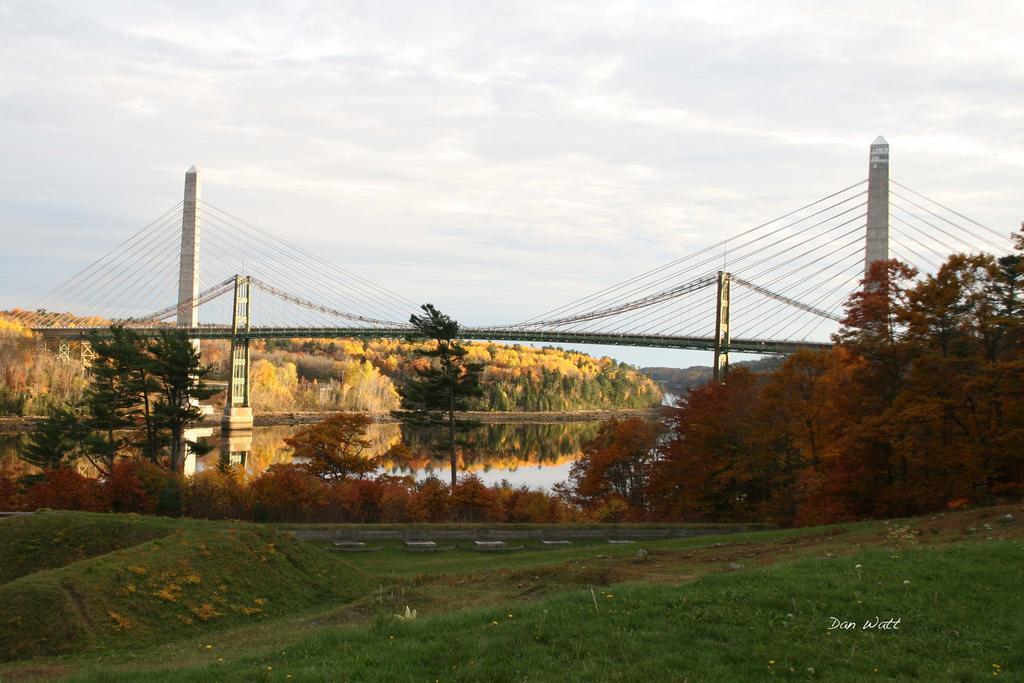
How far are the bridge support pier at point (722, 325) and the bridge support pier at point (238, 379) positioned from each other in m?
48.0

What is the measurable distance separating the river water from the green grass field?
3377 centimetres

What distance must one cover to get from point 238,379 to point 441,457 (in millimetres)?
45516

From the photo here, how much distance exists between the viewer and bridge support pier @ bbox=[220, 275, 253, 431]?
269ft

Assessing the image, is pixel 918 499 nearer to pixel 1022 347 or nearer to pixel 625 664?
pixel 1022 347

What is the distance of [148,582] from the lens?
14.4 m

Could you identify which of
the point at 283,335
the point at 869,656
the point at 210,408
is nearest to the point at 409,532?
the point at 869,656

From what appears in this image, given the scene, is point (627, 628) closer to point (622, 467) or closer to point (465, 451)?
point (622, 467)

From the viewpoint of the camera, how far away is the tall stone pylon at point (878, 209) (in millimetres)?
49906

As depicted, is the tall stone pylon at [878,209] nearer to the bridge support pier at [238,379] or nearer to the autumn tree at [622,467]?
the autumn tree at [622,467]

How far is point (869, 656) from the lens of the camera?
7715mm

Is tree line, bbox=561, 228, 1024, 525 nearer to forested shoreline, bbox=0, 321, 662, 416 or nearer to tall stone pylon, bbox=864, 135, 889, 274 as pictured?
tall stone pylon, bbox=864, 135, 889, 274

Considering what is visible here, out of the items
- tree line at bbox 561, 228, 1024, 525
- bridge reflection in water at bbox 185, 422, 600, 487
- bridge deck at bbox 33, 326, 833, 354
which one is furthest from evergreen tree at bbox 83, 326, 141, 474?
tree line at bbox 561, 228, 1024, 525

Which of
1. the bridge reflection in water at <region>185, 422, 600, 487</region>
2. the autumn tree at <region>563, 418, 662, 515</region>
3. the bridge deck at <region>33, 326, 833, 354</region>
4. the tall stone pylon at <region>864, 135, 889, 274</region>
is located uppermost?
the tall stone pylon at <region>864, 135, 889, 274</region>

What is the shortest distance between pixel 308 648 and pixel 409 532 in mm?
15998
